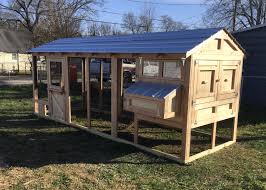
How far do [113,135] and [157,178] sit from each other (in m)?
2.59

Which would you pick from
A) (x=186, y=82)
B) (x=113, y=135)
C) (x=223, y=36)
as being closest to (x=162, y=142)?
(x=113, y=135)

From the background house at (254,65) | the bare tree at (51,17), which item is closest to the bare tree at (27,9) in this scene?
the bare tree at (51,17)

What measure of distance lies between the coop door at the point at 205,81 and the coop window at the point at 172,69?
0.36m

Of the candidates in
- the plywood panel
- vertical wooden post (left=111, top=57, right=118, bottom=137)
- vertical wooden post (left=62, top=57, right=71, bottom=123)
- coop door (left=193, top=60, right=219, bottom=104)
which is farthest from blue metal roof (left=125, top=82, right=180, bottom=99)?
the plywood panel

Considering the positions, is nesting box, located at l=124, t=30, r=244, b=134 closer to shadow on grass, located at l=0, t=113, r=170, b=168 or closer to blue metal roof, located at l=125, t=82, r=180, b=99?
blue metal roof, located at l=125, t=82, r=180, b=99

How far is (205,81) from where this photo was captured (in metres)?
6.48

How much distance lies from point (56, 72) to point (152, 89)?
443 centimetres

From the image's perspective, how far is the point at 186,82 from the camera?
610cm

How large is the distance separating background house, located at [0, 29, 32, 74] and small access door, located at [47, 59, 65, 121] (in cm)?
2768

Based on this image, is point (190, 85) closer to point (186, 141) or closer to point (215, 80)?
point (215, 80)

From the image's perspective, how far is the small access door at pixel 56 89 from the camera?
31.7 ft

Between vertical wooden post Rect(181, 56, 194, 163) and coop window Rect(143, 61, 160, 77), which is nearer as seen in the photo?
vertical wooden post Rect(181, 56, 194, 163)

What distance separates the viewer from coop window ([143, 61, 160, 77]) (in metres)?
6.71

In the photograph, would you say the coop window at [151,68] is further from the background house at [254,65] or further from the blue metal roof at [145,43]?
the background house at [254,65]
